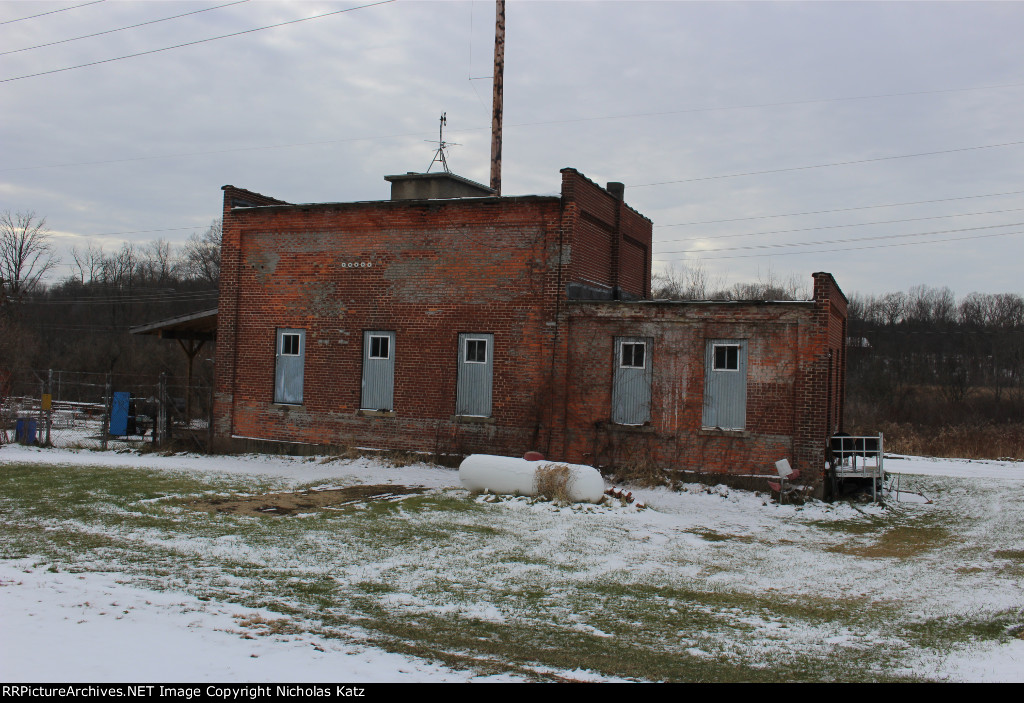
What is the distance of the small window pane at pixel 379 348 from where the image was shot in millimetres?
19281

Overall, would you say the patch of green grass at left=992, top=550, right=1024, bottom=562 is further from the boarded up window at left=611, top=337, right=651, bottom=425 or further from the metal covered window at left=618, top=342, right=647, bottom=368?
the metal covered window at left=618, top=342, right=647, bottom=368

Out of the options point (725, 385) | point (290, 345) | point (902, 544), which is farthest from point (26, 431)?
point (902, 544)

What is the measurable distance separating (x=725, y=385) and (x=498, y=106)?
12.4 meters

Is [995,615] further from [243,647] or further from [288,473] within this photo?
[288,473]

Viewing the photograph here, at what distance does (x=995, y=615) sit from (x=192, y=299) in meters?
61.9

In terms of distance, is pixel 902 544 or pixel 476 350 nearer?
pixel 902 544

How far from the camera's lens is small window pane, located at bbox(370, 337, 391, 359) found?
759 inches

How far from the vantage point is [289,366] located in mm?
20250

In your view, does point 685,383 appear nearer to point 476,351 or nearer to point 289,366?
point 476,351

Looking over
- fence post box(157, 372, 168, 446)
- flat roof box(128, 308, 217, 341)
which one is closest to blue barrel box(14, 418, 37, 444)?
fence post box(157, 372, 168, 446)

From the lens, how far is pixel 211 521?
1154cm

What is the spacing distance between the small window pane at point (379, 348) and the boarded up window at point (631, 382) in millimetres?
5675

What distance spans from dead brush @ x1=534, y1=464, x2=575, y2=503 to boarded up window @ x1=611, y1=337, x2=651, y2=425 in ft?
11.7
